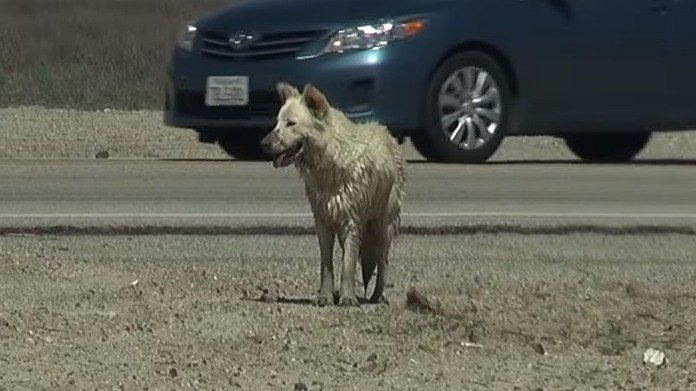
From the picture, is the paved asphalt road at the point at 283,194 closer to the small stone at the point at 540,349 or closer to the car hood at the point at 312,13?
the car hood at the point at 312,13

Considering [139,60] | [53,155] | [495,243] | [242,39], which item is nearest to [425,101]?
[242,39]

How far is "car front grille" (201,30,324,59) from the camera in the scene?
1362cm

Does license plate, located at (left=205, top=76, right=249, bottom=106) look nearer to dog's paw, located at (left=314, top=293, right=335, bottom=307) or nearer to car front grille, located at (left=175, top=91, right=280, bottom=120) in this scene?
car front grille, located at (left=175, top=91, right=280, bottom=120)

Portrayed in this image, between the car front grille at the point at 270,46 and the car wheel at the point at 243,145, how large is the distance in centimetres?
93

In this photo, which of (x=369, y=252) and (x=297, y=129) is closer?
(x=297, y=129)

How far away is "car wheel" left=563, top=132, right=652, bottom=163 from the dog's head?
8.20 m

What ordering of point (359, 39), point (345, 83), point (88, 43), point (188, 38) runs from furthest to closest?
point (88, 43) < point (188, 38) < point (359, 39) < point (345, 83)

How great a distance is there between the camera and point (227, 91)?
13742 millimetres

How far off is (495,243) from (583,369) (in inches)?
113

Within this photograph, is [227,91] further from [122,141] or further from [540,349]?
[540,349]

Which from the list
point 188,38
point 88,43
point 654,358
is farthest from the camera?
point 88,43

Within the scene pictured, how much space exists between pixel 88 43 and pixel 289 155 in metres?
18.3

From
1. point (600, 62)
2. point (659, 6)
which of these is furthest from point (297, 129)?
point (659, 6)

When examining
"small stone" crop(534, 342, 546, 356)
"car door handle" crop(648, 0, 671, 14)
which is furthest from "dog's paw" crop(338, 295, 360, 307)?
"car door handle" crop(648, 0, 671, 14)
